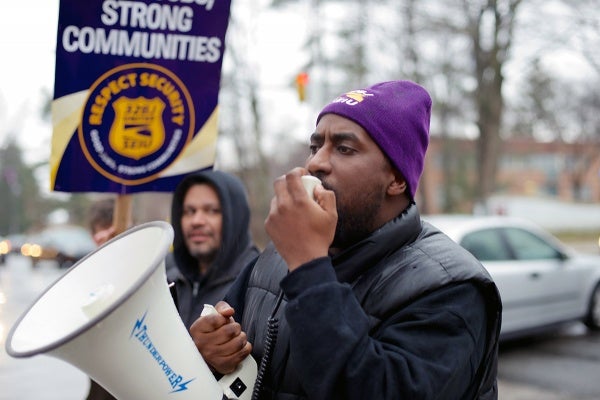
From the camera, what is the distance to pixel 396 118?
62.7 inches

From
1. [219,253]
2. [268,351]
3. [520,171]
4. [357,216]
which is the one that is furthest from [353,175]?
[520,171]

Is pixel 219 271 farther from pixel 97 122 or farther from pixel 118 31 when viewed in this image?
pixel 118 31

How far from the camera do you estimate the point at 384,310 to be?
1461mm

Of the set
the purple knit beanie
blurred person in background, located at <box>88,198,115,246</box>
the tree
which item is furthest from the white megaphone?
the tree

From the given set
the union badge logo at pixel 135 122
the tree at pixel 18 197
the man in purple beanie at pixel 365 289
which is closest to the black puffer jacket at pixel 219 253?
the union badge logo at pixel 135 122

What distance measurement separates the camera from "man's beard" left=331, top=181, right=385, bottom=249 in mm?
1550

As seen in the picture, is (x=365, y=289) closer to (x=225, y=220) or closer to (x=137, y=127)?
(x=137, y=127)

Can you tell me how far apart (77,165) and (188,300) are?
0.93 meters

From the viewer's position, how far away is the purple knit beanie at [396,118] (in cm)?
157

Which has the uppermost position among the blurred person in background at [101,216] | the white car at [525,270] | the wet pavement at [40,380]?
the blurred person in background at [101,216]

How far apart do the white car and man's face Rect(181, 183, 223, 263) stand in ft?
12.5

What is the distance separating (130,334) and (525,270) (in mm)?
6643

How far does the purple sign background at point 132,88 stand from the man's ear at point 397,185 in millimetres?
1421

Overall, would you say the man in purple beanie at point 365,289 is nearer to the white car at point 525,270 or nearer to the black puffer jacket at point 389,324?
the black puffer jacket at point 389,324
